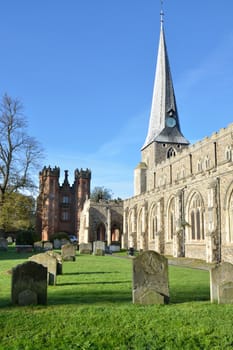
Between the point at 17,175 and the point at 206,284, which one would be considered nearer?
the point at 206,284

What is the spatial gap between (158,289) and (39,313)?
3009 millimetres

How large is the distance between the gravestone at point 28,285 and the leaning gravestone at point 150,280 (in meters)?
2.21

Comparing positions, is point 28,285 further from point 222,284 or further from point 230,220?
point 230,220

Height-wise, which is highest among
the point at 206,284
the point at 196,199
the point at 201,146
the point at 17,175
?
the point at 201,146

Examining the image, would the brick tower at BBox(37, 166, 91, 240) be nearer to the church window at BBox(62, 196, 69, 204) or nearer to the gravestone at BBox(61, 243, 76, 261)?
the church window at BBox(62, 196, 69, 204)

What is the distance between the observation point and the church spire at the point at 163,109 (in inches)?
1858

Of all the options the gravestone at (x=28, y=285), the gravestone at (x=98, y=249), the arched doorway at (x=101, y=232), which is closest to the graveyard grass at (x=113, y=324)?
the gravestone at (x=28, y=285)

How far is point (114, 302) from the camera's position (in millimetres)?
8586

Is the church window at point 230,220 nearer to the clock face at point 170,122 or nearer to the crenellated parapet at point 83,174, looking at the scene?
the clock face at point 170,122

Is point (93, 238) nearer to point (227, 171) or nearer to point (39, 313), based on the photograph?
point (227, 171)

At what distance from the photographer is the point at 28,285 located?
8328 millimetres

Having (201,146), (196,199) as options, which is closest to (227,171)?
(196,199)

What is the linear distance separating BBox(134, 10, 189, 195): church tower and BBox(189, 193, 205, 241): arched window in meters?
19.8

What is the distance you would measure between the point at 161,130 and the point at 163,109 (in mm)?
3357
